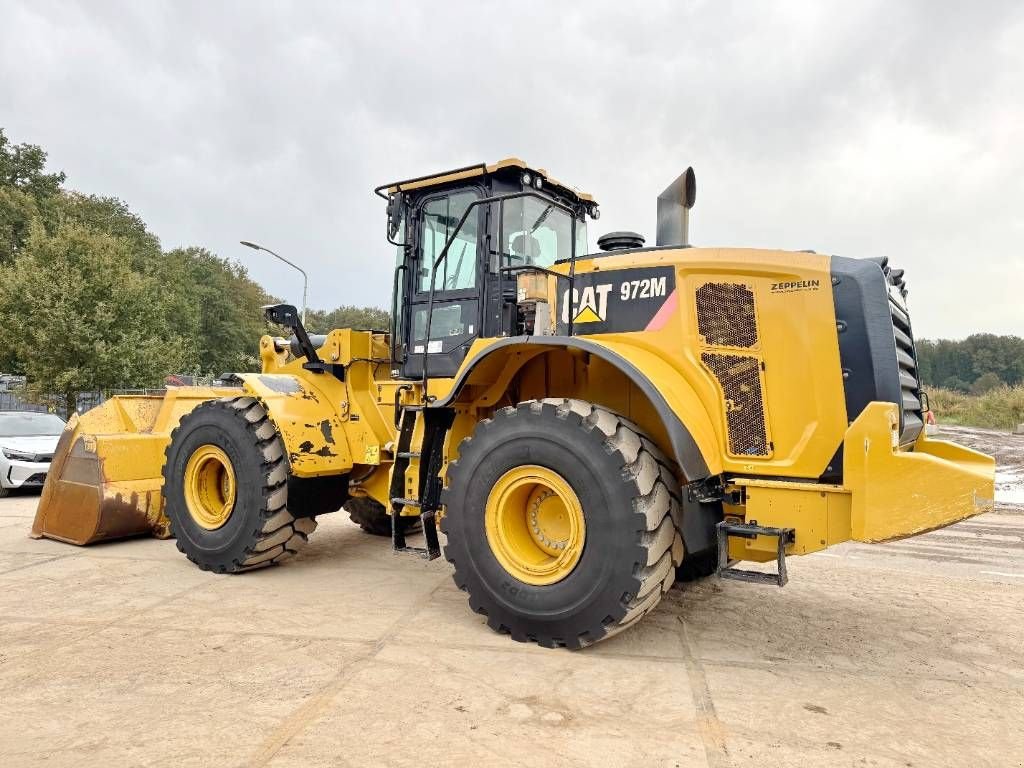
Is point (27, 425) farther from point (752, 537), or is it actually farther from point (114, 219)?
point (114, 219)

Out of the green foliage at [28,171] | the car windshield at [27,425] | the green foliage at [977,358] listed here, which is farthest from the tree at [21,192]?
the green foliage at [977,358]

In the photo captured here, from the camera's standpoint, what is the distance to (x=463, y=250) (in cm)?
525

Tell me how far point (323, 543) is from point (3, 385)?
66.9 ft

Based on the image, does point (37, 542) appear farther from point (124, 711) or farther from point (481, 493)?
point (481, 493)

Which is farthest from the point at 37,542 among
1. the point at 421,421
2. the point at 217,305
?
the point at 217,305

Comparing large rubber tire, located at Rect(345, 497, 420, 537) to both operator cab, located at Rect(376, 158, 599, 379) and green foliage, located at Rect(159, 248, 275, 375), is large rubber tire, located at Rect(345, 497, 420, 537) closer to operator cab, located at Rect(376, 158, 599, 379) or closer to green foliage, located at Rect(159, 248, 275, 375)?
operator cab, located at Rect(376, 158, 599, 379)

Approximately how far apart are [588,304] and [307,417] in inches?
98.3

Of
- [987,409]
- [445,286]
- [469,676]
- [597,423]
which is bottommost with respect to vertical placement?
[469,676]

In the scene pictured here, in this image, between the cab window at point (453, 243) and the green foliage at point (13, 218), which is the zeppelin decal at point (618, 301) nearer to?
the cab window at point (453, 243)

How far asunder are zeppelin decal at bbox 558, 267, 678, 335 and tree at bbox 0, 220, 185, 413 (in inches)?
696

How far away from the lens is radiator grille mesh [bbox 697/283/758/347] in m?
3.97

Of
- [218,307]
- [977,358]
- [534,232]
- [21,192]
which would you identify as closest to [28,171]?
[21,192]

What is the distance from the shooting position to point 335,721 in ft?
9.76

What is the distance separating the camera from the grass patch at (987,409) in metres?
21.5
